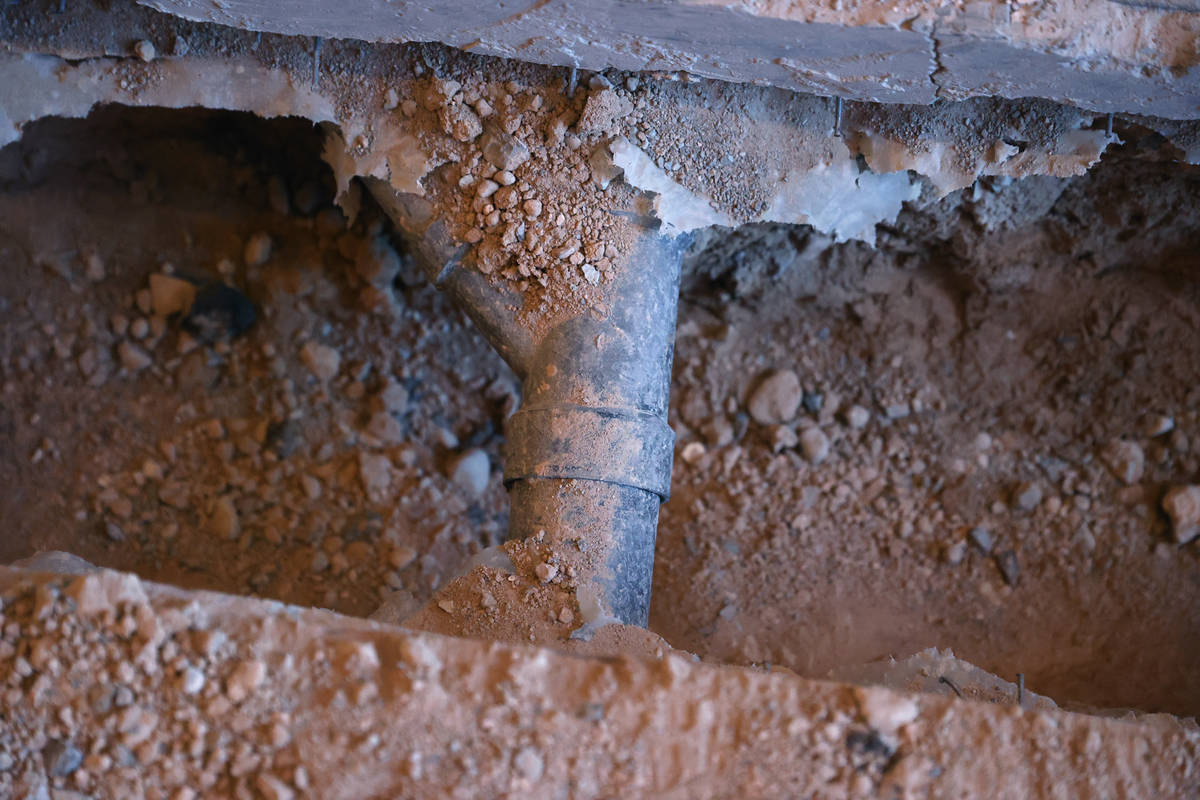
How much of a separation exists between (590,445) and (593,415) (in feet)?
0.17

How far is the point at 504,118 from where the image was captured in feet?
5.65

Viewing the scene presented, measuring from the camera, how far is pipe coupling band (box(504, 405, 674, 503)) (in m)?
1.72

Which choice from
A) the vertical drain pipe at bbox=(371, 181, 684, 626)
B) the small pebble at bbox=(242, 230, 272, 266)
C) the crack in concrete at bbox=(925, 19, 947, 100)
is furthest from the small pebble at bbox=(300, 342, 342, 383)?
the crack in concrete at bbox=(925, 19, 947, 100)

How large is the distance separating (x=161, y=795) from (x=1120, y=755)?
127 cm

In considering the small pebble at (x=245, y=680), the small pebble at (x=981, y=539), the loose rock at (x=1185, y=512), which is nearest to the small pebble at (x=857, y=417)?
the small pebble at (x=981, y=539)

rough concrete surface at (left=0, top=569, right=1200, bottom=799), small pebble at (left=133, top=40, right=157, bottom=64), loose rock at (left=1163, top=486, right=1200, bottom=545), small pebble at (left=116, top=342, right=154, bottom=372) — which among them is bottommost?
rough concrete surface at (left=0, top=569, right=1200, bottom=799)

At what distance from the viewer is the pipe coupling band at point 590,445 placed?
1.72 meters

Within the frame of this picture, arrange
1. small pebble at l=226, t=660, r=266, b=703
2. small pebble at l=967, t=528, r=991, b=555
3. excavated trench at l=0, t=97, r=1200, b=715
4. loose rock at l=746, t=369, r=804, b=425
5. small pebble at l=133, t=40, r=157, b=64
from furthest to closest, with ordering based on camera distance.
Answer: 1. loose rock at l=746, t=369, r=804, b=425
2. small pebble at l=967, t=528, r=991, b=555
3. excavated trench at l=0, t=97, r=1200, b=715
4. small pebble at l=133, t=40, r=157, b=64
5. small pebble at l=226, t=660, r=266, b=703

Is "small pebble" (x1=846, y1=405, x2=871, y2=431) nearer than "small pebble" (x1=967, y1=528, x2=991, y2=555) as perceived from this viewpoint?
No

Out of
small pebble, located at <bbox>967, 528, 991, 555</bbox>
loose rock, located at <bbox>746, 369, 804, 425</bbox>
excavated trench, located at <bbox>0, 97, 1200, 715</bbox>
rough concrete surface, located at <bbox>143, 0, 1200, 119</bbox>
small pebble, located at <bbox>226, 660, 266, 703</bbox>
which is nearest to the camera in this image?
small pebble, located at <bbox>226, 660, 266, 703</bbox>

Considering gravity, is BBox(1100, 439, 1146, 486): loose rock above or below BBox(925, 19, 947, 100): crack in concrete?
below

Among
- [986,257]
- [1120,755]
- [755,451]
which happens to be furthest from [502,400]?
[1120,755]

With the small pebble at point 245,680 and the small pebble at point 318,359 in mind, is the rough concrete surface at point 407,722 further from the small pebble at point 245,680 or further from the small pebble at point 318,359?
the small pebble at point 318,359

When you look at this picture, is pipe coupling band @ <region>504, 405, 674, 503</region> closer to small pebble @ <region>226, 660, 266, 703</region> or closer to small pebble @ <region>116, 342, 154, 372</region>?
small pebble @ <region>226, 660, 266, 703</region>
